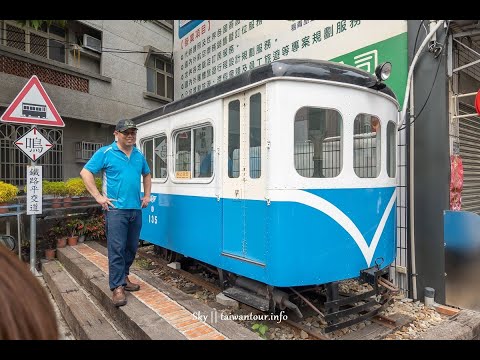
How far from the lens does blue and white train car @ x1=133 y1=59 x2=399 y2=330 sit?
313 cm

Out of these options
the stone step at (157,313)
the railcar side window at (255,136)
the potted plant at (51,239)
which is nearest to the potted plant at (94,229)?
the potted plant at (51,239)

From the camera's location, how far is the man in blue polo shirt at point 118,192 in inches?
146

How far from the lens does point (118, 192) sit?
3.76 metres

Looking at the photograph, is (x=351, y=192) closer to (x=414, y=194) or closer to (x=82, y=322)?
(x=414, y=194)

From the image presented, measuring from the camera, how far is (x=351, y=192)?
11.2 ft

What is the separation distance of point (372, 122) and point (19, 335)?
3671 mm

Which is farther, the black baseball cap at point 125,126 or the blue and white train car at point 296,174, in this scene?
the black baseball cap at point 125,126

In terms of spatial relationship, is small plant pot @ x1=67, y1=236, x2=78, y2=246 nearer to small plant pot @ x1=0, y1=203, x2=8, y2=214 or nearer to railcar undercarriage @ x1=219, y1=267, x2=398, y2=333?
small plant pot @ x1=0, y1=203, x2=8, y2=214

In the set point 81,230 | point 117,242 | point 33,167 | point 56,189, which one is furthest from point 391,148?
point 56,189

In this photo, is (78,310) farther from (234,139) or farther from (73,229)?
(73,229)

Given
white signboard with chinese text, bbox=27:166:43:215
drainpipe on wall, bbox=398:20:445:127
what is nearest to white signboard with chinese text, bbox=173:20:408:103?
drainpipe on wall, bbox=398:20:445:127

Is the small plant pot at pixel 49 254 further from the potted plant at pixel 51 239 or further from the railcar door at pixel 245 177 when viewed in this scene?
the railcar door at pixel 245 177

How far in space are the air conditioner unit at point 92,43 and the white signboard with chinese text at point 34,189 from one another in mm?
5815

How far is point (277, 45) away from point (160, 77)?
7.04m
